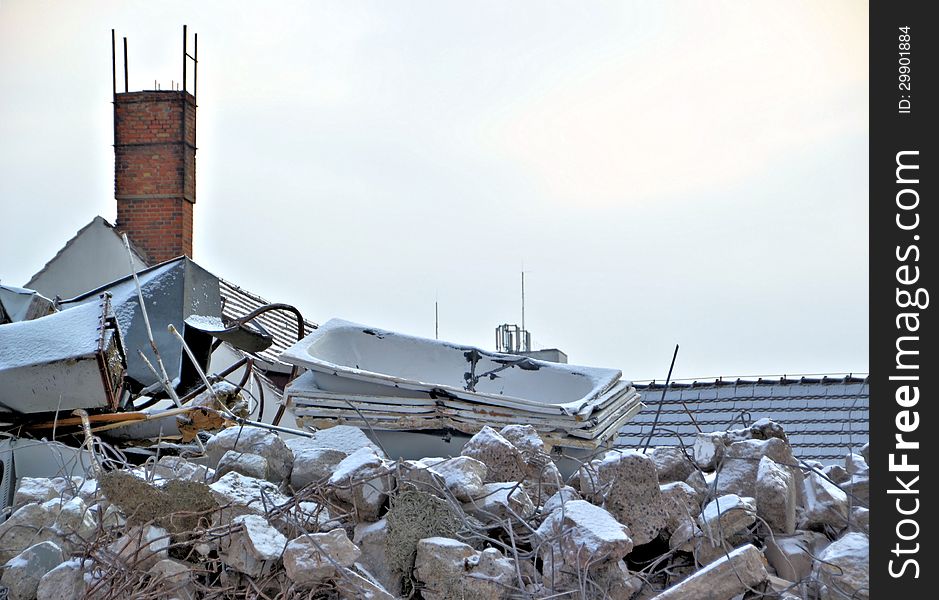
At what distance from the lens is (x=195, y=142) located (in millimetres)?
18297

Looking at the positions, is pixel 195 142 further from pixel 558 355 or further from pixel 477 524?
pixel 477 524

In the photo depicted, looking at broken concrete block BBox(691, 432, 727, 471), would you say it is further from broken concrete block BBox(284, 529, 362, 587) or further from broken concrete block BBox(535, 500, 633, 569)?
broken concrete block BBox(284, 529, 362, 587)

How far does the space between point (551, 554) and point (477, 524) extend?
A: 359 mm

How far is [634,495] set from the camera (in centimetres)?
387

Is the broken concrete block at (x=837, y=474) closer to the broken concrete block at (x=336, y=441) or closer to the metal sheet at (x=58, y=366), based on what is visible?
→ the broken concrete block at (x=336, y=441)

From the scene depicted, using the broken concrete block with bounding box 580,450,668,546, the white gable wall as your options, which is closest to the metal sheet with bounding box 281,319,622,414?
the broken concrete block with bounding box 580,450,668,546

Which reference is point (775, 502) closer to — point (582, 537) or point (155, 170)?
point (582, 537)

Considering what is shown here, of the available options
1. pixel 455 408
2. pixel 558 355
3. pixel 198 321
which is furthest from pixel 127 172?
pixel 455 408

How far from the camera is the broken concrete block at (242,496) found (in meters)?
3.92

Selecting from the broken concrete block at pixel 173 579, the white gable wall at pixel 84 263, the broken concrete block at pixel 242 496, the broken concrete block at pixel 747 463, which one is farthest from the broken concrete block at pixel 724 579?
the white gable wall at pixel 84 263

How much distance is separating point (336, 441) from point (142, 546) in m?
1.28

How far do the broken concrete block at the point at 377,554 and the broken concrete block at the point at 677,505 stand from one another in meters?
0.92

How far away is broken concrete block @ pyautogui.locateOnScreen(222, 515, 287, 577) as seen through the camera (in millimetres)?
3639

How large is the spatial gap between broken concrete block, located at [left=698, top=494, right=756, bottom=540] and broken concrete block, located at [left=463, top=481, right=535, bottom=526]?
595 mm
